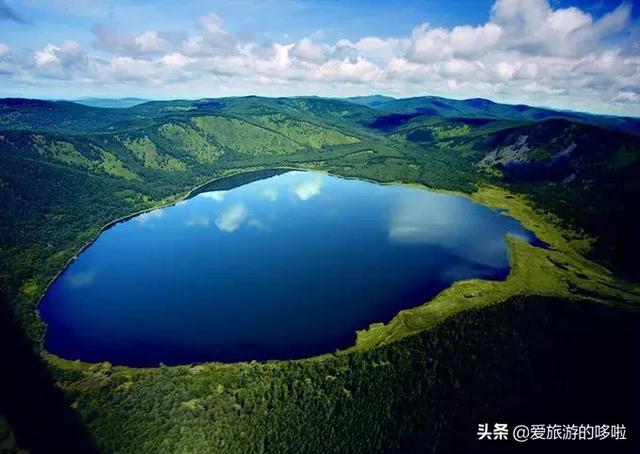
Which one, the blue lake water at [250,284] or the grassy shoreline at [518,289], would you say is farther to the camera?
the blue lake water at [250,284]

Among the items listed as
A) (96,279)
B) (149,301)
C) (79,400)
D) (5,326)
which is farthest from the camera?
(96,279)

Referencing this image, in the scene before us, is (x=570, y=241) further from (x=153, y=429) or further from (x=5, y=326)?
(x=5, y=326)

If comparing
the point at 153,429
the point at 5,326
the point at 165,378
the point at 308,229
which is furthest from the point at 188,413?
the point at 308,229

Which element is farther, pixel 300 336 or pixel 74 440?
pixel 300 336

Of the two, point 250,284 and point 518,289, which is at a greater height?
point 518,289

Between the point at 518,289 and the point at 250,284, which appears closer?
the point at 518,289

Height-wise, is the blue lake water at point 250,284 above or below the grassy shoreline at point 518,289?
below

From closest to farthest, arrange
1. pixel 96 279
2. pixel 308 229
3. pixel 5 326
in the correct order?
pixel 5 326, pixel 96 279, pixel 308 229
